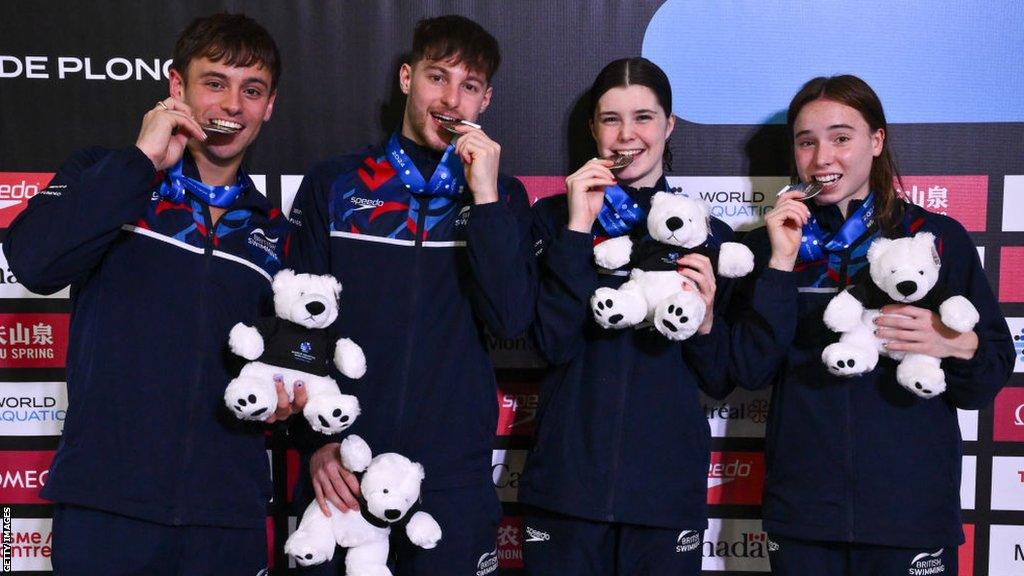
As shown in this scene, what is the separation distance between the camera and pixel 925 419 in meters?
1.98

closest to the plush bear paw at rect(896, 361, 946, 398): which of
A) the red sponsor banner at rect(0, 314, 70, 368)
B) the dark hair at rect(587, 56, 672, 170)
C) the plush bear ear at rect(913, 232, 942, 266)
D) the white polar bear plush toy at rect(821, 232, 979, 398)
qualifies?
the white polar bear plush toy at rect(821, 232, 979, 398)

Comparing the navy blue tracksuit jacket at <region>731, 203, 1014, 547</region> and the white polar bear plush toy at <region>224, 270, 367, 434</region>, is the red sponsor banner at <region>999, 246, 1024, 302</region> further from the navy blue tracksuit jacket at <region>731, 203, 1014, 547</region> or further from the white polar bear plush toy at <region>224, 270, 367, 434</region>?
the white polar bear plush toy at <region>224, 270, 367, 434</region>

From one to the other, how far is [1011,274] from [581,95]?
1507 millimetres

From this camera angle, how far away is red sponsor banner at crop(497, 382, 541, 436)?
8.69ft

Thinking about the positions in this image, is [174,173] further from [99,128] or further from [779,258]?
[779,258]

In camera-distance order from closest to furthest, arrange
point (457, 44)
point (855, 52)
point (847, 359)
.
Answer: point (847, 359)
point (457, 44)
point (855, 52)

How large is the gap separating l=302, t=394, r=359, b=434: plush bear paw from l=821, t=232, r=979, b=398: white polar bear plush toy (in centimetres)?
111

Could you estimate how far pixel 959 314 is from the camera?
73.3 inches

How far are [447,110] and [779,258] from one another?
908mm

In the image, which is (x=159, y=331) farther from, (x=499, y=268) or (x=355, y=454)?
(x=499, y=268)

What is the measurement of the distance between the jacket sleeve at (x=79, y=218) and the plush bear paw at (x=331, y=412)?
0.55 m

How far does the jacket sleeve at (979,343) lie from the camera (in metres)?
1.96

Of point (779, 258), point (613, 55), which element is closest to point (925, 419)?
point (779, 258)

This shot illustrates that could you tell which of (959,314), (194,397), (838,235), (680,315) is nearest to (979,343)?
(959,314)
